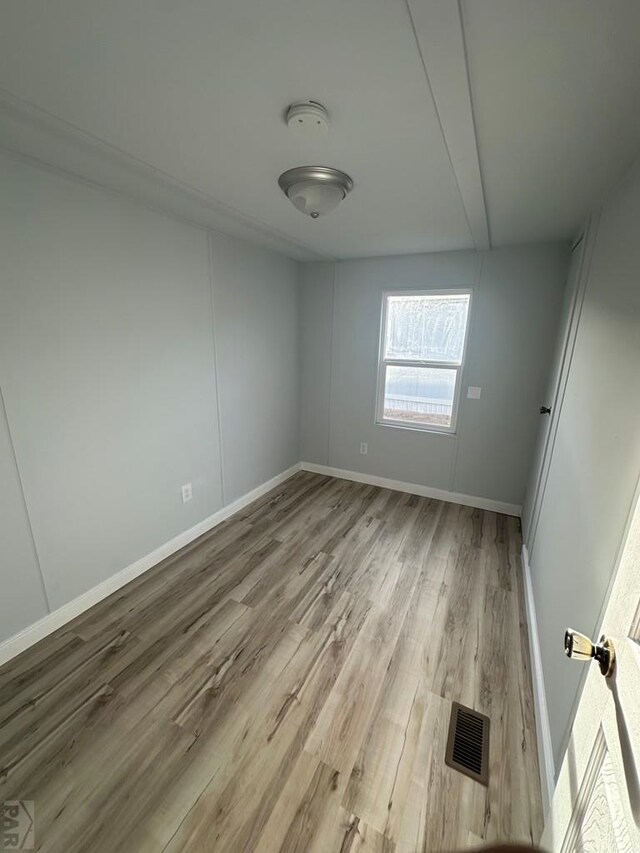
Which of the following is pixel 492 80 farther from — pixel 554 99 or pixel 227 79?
pixel 227 79

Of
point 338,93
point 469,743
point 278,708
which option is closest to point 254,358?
point 338,93

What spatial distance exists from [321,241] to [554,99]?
1857 mm

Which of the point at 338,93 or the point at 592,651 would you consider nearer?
the point at 592,651

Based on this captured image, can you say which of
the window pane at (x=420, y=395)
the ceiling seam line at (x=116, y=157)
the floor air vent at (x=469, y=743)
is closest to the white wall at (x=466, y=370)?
the window pane at (x=420, y=395)

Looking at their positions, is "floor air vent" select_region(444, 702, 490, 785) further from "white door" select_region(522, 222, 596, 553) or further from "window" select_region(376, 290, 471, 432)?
"window" select_region(376, 290, 471, 432)

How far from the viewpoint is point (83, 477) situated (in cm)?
189

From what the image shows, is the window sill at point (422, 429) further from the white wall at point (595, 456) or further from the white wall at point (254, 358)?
the white wall at point (595, 456)

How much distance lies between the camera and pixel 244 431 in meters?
3.08

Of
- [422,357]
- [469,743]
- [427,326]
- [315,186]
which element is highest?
[315,186]

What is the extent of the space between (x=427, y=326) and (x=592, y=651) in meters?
2.90

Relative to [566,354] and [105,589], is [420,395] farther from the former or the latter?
[105,589]

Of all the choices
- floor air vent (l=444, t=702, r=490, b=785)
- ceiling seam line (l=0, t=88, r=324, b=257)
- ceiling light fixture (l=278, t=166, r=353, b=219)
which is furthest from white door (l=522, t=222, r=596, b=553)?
ceiling seam line (l=0, t=88, r=324, b=257)

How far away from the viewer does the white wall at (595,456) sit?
1.04m

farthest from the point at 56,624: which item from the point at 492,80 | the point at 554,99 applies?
the point at 554,99
